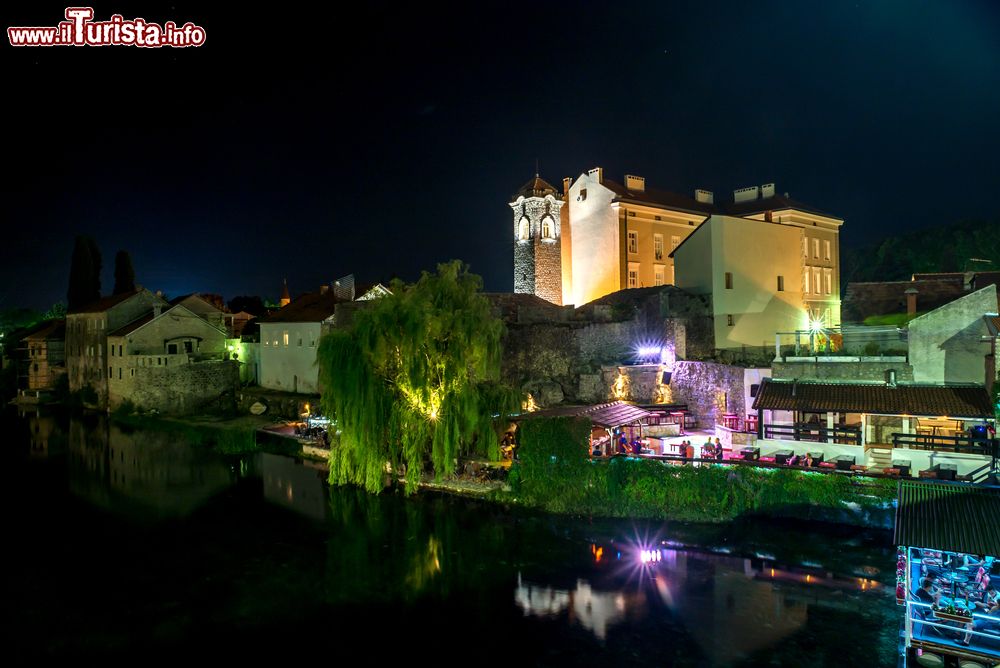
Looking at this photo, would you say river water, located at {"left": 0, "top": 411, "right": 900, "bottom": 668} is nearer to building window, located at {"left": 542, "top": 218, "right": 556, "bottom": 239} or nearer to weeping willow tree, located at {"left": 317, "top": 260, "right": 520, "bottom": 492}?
weeping willow tree, located at {"left": 317, "top": 260, "right": 520, "bottom": 492}

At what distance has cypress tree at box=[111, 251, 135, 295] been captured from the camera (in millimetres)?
54750

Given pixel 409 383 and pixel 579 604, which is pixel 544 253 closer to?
pixel 409 383

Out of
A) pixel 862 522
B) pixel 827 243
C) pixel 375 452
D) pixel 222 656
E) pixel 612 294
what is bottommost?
pixel 222 656

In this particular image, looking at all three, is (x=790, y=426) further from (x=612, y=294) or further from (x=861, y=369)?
(x=612, y=294)

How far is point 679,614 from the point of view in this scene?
42.6 feet

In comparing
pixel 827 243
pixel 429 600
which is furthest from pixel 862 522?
pixel 827 243

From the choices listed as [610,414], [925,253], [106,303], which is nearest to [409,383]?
[610,414]

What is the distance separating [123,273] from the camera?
55.0 meters

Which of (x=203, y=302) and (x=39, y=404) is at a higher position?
(x=203, y=302)

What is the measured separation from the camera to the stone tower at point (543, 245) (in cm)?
4191

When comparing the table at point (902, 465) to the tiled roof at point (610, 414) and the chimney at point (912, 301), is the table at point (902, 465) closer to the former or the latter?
the tiled roof at point (610, 414)

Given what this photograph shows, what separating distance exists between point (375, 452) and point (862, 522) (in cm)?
1422

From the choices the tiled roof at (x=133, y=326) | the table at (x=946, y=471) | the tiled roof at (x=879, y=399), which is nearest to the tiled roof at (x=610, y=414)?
the tiled roof at (x=879, y=399)

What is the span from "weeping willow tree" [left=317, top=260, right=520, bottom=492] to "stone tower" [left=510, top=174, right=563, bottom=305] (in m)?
20.6
